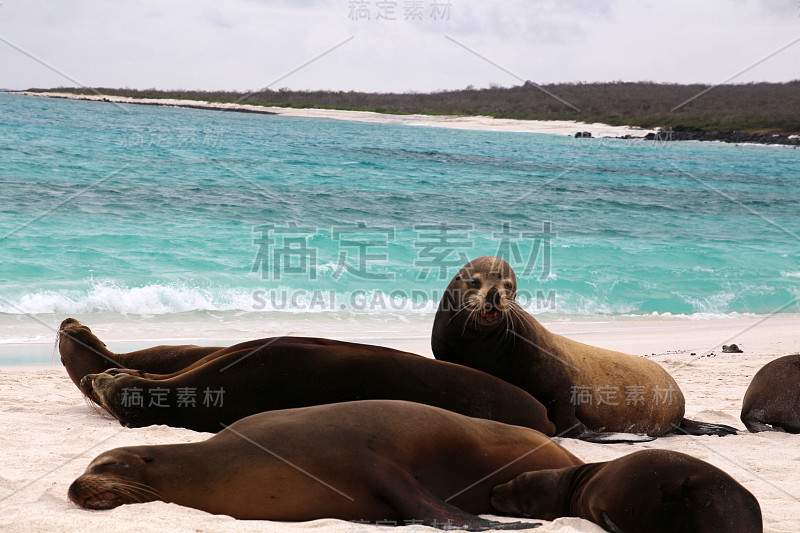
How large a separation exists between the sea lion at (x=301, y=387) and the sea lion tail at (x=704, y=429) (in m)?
1.50

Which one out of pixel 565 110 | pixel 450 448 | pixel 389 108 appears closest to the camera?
pixel 450 448

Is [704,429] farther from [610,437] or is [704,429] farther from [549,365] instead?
[549,365]

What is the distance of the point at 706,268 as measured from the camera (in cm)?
1595

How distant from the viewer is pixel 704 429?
5.80 m

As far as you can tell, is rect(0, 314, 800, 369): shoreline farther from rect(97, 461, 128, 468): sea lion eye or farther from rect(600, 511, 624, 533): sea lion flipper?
rect(600, 511, 624, 533): sea lion flipper

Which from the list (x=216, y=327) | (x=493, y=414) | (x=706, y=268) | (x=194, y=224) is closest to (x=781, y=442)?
(x=493, y=414)

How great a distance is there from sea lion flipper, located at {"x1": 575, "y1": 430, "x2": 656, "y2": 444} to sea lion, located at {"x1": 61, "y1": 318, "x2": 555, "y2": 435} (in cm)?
45

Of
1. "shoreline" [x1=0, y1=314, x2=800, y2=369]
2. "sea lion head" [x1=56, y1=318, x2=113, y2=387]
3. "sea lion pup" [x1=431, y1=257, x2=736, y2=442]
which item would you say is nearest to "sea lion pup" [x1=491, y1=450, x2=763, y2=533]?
"sea lion pup" [x1=431, y1=257, x2=736, y2=442]

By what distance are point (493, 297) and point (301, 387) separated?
1675 mm

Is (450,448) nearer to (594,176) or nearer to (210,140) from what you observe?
(594,176)

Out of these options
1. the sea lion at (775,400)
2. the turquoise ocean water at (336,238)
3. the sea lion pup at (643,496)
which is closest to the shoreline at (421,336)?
the turquoise ocean water at (336,238)

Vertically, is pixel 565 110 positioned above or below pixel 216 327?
above

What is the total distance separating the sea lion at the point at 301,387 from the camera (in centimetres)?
441

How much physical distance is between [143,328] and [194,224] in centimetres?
722
